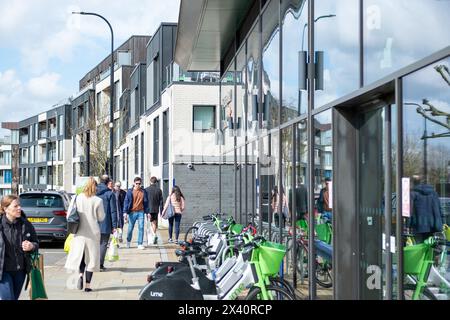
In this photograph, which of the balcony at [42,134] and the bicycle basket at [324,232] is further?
the balcony at [42,134]

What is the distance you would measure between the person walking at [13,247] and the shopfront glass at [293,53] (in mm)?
3590

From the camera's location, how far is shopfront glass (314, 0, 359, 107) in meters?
6.65

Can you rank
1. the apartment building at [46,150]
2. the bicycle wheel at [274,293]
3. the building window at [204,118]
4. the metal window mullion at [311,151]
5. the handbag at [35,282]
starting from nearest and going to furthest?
the bicycle wheel at [274,293], the handbag at [35,282], the metal window mullion at [311,151], the building window at [204,118], the apartment building at [46,150]

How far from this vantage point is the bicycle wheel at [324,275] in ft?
24.7

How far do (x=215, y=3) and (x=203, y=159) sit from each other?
37.9 feet

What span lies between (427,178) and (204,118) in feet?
71.1

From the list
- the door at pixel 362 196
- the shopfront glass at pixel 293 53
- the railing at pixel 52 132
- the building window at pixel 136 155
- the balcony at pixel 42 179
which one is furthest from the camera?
the balcony at pixel 42 179

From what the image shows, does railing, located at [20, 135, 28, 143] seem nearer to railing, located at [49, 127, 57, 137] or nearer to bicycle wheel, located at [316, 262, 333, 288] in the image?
railing, located at [49, 127, 57, 137]

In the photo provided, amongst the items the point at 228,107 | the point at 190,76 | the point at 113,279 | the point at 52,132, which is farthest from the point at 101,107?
the point at 113,279

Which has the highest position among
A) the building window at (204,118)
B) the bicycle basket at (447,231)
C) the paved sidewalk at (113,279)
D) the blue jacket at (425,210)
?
the building window at (204,118)

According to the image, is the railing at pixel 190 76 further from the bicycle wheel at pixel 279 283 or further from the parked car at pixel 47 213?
the bicycle wheel at pixel 279 283

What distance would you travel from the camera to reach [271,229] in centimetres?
1155

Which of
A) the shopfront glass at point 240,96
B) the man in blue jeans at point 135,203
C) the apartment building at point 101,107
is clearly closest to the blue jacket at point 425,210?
the shopfront glass at point 240,96
